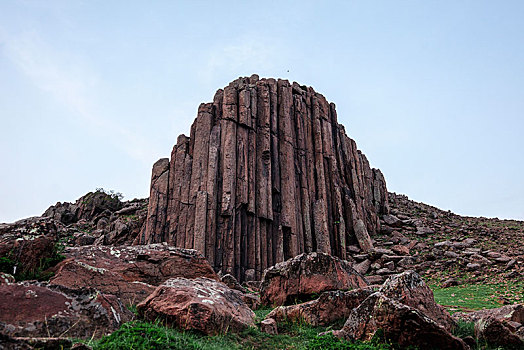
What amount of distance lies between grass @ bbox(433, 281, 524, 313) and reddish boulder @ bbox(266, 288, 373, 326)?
572 cm

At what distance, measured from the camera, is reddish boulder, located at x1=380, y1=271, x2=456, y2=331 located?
320 inches

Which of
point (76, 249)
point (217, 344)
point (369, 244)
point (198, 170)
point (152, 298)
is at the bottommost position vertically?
point (217, 344)

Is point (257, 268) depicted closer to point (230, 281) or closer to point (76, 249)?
point (230, 281)

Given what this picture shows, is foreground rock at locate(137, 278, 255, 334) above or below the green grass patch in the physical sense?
above

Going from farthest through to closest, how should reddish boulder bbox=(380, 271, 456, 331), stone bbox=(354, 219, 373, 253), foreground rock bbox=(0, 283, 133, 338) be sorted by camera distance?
stone bbox=(354, 219, 373, 253) < reddish boulder bbox=(380, 271, 456, 331) < foreground rock bbox=(0, 283, 133, 338)

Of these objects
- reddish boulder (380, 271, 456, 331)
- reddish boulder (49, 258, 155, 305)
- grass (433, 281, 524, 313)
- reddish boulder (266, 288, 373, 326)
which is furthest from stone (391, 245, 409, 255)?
reddish boulder (49, 258, 155, 305)

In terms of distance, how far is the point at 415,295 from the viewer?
829cm

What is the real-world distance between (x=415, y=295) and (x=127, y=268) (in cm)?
788

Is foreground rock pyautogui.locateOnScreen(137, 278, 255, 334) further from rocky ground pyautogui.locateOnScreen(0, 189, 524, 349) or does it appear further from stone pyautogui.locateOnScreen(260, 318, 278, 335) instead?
stone pyautogui.locateOnScreen(260, 318, 278, 335)

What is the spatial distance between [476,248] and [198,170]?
821 inches

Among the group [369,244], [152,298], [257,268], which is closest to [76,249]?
[152,298]

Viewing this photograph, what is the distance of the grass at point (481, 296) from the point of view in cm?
1471

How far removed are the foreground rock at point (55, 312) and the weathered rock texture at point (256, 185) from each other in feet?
62.8

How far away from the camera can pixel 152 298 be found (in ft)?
25.7
